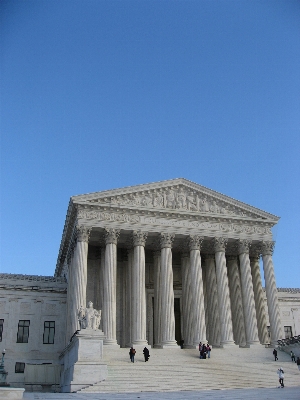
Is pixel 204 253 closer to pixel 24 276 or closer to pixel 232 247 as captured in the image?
pixel 232 247

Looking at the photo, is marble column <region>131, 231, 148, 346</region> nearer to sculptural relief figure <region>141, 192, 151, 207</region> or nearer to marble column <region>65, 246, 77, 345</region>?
sculptural relief figure <region>141, 192, 151, 207</region>

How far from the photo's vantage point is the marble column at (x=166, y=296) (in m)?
38.7

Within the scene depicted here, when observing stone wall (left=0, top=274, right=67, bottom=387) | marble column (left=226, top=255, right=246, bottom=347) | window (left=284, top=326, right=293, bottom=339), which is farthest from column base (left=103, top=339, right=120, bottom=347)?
window (left=284, top=326, right=293, bottom=339)

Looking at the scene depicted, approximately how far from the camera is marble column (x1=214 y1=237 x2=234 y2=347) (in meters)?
40.8

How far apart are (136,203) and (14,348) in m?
17.8

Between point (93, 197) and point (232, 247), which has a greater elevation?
point (93, 197)

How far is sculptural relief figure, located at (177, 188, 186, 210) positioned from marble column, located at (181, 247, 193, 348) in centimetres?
459

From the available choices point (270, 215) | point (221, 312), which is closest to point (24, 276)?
point (221, 312)

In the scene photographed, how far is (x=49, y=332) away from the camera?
147 ft

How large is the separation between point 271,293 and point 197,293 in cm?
785

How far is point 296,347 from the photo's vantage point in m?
37.8

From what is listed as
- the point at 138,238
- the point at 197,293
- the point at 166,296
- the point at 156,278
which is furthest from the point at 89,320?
the point at 156,278

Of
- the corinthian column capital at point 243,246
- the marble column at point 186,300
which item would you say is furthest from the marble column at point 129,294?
the corinthian column capital at point 243,246

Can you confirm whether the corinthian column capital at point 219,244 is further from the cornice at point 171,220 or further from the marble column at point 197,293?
the marble column at point 197,293
